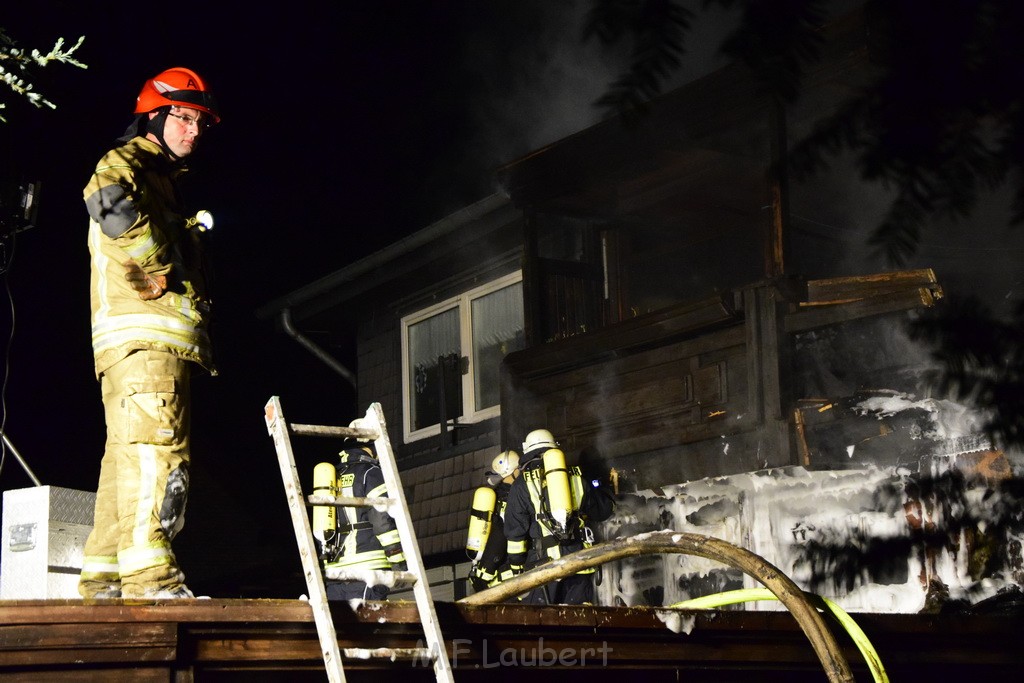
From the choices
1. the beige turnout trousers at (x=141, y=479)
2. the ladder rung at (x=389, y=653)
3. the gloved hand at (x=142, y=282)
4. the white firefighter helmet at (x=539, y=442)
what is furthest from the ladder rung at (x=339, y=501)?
the white firefighter helmet at (x=539, y=442)

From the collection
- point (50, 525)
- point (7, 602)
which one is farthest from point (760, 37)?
point (50, 525)

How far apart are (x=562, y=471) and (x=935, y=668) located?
3737 millimetres

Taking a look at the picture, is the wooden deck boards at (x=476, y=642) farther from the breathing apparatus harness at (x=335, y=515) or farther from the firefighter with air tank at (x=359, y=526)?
the breathing apparatus harness at (x=335, y=515)

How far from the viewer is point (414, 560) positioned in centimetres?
377

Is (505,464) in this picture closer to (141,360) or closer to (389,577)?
(141,360)

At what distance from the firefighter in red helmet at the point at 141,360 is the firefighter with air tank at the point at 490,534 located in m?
4.94

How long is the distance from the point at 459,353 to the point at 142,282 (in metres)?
9.27

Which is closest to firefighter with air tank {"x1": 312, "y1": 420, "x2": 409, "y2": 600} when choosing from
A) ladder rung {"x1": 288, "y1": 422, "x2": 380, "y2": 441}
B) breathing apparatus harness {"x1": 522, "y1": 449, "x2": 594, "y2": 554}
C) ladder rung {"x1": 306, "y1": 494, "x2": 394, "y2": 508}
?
breathing apparatus harness {"x1": 522, "y1": 449, "x2": 594, "y2": 554}

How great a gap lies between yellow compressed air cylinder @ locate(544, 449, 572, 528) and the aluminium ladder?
4.41 metres

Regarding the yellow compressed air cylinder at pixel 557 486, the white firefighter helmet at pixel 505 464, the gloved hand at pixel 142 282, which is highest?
the gloved hand at pixel 142 282

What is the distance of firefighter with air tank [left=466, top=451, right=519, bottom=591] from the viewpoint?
9094 mm

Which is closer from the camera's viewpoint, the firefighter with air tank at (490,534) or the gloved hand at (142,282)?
the gloved hand at (142,282)

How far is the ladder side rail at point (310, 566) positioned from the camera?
344 centimetres

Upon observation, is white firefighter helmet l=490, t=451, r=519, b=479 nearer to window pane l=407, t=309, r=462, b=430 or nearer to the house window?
the house window
